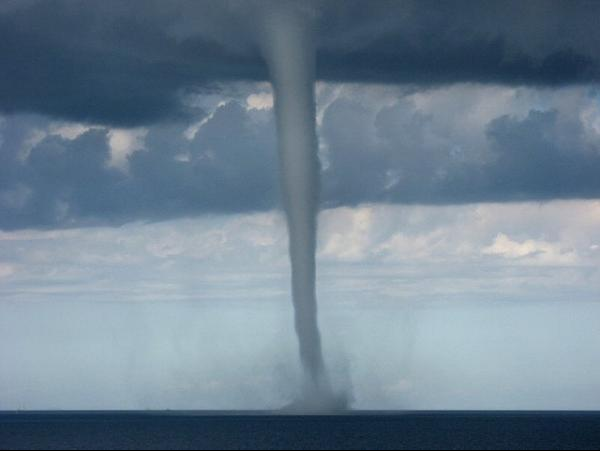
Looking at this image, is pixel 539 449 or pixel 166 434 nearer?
pixel 539 449

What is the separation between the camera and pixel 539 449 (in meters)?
127

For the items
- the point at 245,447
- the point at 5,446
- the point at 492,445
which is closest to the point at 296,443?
the point at 245,447

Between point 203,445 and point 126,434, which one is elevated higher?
point 126,434

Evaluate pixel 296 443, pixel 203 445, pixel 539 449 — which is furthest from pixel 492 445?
pixel 203 445

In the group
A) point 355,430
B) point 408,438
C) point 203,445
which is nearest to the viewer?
point 203,445

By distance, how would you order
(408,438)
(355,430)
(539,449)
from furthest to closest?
(355,430), (408,438), (539,449)

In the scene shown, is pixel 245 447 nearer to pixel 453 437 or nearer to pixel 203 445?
pixel 203 445

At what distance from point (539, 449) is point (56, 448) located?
47.9 metres

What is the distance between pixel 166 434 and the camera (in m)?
170

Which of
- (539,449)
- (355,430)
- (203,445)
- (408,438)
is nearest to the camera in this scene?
(539,449)

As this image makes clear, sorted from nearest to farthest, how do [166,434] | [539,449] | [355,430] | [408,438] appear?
[539,449]
[408,438]
[166,434]
[355,430]

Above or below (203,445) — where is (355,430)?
above

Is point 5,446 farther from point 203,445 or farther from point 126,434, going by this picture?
point 126,434

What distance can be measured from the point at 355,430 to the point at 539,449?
190ft
